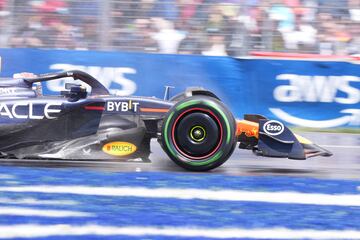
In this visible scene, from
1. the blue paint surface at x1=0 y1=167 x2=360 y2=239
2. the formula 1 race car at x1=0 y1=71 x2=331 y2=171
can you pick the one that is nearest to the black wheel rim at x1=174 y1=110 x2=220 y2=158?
the formula 1 race car at x1=0 y1=71 x2=331 y2=171

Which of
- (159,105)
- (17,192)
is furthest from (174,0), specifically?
(17,192)

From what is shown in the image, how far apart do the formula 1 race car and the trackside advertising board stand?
14.3 ft

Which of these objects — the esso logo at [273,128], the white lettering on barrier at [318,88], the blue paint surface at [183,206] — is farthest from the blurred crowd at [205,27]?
the blue paint surface at [183,206]

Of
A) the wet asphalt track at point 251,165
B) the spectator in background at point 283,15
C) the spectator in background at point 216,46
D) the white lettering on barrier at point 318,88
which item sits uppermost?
the spectator in background at point 283,15

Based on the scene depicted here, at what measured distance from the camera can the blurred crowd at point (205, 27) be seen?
440 inches

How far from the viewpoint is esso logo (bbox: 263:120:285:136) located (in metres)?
6.32

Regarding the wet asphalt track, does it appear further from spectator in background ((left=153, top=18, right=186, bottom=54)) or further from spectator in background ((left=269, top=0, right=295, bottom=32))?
spectator in background ((left=269, top=0, right=295, bottom=32))

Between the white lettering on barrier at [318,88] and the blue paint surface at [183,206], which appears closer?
the blue paint surface at [183,206]

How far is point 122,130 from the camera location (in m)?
6.32

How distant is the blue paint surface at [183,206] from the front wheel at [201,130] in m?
0.22

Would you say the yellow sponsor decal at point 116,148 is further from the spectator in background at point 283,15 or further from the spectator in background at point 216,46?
the spectator in background at point 283,15

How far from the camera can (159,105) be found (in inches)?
252

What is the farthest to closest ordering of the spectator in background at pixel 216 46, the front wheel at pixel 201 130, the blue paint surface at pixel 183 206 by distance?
the spectator in background at pixel 216 46, the front wheel at pixel 201 130, the blue paint surface at pixel 183 206

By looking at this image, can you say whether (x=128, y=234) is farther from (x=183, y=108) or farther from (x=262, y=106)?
(x=262, y=106)
